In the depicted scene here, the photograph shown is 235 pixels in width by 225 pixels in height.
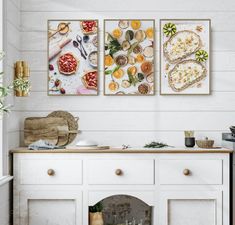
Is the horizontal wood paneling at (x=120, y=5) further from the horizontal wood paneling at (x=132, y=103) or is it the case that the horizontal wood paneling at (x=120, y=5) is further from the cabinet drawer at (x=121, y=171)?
the cabinet drawer at (x=121, y=171)

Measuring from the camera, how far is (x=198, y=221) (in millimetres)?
4023

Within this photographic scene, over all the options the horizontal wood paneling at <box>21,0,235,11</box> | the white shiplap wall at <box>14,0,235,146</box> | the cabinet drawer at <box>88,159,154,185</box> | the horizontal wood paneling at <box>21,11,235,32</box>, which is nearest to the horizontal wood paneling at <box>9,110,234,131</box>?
the white shiplap wall at <box>14,0,235,146</box>

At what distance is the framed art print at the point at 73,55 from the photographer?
14.6 feet

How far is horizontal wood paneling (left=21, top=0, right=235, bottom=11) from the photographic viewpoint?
4.46m

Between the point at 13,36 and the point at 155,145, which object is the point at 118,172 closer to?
the point at 155,145

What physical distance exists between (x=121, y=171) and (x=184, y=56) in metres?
1.15

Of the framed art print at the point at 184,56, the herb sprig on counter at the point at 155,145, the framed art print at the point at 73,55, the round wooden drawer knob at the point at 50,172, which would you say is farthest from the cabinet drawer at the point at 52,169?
the framed art print at the point at 184,56

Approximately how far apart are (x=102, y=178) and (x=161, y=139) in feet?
A: 2.29

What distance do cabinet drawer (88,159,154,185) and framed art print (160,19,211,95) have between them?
2.43 ft

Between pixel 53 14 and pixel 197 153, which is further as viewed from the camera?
pixel 53 14

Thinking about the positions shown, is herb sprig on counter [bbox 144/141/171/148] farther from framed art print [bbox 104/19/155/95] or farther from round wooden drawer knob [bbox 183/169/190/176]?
framed art print [bbox 104/19/155/95]

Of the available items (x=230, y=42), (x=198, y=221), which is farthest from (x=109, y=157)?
(x=230, y=42)

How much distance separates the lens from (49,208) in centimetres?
402

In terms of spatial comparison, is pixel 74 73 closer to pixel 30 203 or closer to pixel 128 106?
pixel 128 106
